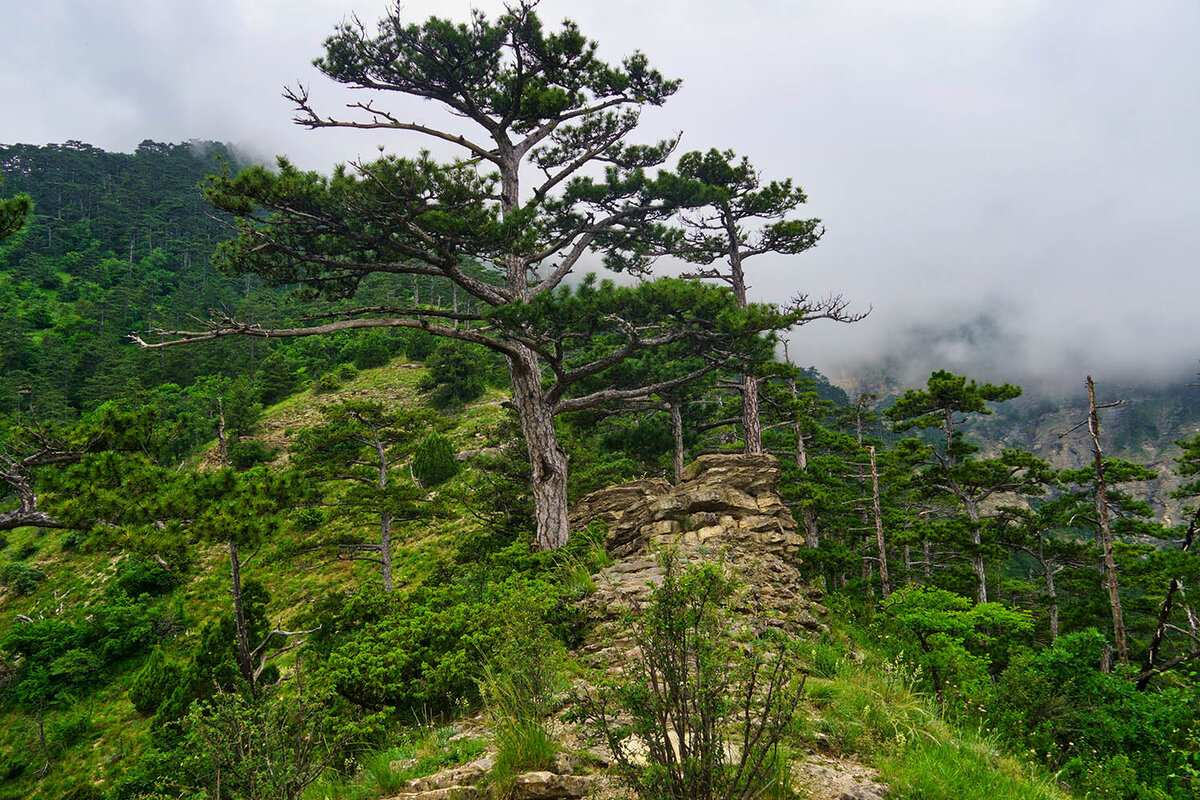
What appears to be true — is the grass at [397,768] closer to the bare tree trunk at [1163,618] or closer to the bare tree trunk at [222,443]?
the bare tree trunk at [1163,618]

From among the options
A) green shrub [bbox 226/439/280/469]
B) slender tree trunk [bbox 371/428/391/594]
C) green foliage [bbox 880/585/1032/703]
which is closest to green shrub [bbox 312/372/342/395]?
green shrub [bbox 226/439/280/469]

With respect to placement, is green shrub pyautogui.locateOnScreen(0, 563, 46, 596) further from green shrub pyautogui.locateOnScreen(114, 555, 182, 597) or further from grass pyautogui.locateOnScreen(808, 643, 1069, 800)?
grass pyautogui.locateOnScreen(808, 643, 1069, 800)

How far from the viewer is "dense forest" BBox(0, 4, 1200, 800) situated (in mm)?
3637

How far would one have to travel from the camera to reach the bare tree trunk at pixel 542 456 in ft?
35.2

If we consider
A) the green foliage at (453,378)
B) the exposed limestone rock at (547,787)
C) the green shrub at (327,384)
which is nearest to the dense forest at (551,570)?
the exposed limestone rock at (547,787)

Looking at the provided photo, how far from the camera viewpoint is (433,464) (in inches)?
1024

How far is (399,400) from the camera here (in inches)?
1480

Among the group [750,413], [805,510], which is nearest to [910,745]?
[750,413]

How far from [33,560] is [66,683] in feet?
44.4

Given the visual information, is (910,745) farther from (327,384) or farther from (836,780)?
(327,384)

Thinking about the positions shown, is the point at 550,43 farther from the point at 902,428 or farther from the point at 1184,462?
the point at 1184,462

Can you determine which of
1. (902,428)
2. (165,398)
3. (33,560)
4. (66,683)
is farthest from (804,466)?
(165,398)

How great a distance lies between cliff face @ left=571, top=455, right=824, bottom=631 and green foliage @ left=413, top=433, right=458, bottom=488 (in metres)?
14.2

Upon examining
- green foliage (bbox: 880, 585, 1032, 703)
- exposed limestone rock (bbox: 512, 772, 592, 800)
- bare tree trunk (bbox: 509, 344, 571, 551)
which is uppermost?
bare tree trunk (bbox: 509, 344, 571, 551)
